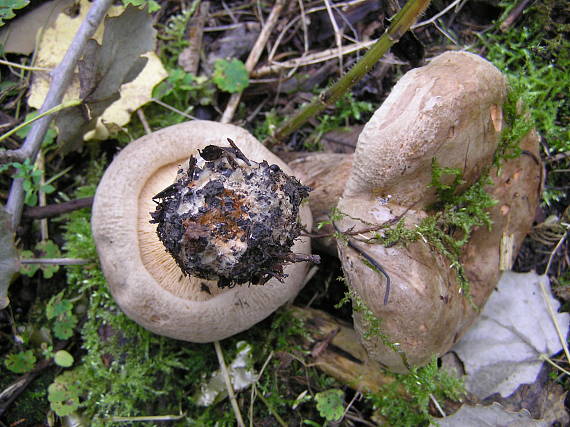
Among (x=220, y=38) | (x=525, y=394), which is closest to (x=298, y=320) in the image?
(x=525, y=394)

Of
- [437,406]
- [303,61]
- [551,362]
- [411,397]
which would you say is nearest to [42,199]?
[303,61]

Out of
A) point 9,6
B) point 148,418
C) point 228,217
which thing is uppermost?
point 9,6

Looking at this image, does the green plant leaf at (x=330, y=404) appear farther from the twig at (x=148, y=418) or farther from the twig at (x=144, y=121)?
→ the twig at (x=144, y=121)

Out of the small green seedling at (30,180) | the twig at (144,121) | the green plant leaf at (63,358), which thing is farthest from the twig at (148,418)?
the twig at (144,121)

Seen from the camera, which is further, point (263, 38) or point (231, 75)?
point (263, 38)

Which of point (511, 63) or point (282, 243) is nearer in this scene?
point (282, 243)

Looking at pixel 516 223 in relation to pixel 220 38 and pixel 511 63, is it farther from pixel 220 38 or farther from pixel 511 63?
pixel 220 38

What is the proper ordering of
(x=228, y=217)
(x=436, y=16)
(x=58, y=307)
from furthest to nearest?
(x=436, y=16) < (x=58, y=307) < (x=228, y=217)

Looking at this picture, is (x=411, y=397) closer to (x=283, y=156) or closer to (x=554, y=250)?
(x=554, y=250)
